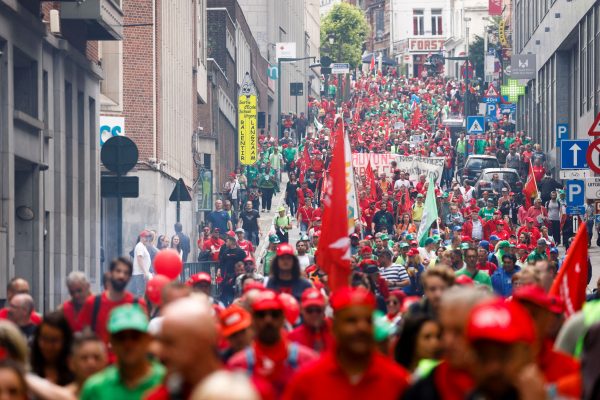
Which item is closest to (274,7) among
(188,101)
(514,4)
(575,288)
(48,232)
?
(514,4)

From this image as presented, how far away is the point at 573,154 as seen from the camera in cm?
2630

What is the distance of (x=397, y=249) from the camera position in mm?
28125

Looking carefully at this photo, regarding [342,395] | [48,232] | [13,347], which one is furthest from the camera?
[48,232]

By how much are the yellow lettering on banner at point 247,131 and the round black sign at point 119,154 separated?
36539 mm

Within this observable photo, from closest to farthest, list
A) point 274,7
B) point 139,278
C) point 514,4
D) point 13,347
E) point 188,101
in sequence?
point 13,347
point 139,278
point 188,101
point 514,4
point 274,7

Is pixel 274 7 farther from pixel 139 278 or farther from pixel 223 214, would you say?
pixel 139 278

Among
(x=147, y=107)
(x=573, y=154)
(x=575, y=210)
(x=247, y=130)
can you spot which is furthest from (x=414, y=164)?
(x=573, y=154)

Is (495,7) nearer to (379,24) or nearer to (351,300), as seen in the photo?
(379,24)

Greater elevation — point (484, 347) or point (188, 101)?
point (188, 101)

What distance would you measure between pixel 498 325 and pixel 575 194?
69.8 feet

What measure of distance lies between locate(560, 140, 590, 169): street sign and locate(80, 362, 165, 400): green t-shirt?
19202mm

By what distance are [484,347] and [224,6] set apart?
62731mm

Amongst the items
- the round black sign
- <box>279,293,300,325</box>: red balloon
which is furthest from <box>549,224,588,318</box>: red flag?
the round black sign

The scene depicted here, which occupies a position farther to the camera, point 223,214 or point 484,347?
point 223,214
